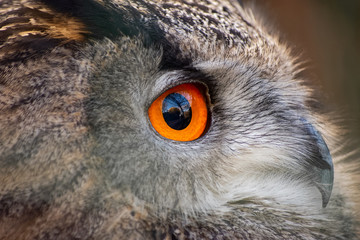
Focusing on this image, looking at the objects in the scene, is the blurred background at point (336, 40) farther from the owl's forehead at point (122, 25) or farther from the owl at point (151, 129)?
the owl's forehead at point (122, 25)

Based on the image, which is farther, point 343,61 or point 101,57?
point 343,61

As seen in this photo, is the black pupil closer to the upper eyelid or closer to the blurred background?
the upper eyelid

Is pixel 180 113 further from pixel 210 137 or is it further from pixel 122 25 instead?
pixel 122 25

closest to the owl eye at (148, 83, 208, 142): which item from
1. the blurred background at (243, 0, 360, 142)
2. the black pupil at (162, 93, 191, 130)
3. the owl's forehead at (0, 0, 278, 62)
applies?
the black pupil at (162, 93, 191, 130)

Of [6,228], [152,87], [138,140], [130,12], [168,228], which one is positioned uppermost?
[130,12]

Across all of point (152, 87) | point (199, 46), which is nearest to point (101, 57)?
point (152, 87)

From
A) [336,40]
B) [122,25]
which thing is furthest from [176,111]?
[336,40]

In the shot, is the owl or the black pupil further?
the black pupil

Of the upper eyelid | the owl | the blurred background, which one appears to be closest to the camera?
the owl

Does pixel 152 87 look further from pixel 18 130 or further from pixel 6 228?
pixel 6 228
